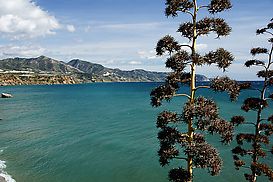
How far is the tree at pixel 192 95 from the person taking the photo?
1210cm

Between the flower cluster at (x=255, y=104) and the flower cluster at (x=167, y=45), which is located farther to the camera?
the flower cluster at (x=255, y=104)

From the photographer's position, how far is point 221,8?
13141 mm

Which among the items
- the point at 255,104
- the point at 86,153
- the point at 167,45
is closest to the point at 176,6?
the point at 167,45

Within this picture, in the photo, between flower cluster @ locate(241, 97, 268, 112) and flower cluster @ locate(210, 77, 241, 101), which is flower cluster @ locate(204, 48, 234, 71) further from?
flower cluster @ locate(241, 97, 268, 112)

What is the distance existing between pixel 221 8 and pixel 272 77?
6634mm

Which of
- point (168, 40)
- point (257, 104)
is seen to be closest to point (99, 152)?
point (257, 104)

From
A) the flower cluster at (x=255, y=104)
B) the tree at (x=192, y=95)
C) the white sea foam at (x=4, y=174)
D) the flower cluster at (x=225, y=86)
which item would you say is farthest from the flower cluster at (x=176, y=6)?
the white sea foam at (x=4, y=174)

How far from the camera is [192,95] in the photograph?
13.8m

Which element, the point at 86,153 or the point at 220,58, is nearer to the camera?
the point at 220,58

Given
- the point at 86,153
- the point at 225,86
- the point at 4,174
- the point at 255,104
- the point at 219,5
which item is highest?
the point at 219,5

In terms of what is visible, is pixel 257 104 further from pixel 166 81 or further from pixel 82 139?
pixel 82 139

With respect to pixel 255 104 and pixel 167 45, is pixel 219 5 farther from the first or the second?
pixel 255 104

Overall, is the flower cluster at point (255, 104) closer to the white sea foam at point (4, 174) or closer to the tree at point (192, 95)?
the tree at point (192, 95)

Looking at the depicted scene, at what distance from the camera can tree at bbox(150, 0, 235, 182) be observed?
12.1 metres
